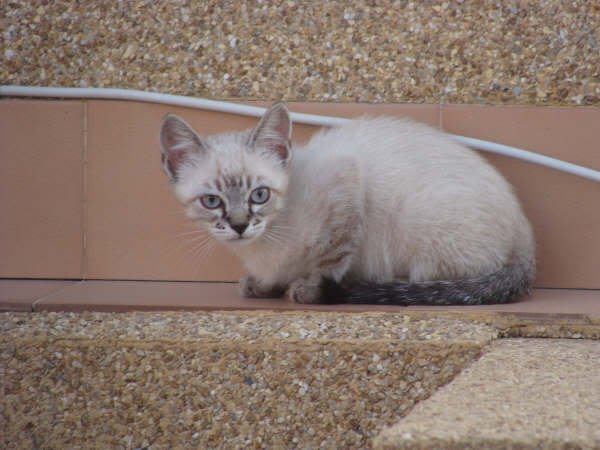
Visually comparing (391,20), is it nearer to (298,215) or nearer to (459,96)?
(459,96)

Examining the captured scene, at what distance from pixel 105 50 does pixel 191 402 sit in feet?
5.73

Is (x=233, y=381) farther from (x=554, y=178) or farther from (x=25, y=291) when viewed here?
(x=554, y=178)

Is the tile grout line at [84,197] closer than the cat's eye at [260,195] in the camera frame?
No

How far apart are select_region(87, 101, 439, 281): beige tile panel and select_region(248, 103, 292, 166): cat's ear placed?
561 millimetres

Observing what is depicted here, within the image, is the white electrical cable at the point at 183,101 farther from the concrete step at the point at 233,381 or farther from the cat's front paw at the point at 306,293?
the concrete step at the point at 233,381

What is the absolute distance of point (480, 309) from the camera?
8.27 feet

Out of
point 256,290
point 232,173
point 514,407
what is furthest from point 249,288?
point 514,407

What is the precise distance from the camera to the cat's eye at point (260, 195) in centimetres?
258

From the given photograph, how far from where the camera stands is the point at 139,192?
319 centimetres

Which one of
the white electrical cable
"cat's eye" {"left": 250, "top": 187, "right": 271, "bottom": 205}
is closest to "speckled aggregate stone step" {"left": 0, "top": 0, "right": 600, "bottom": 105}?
the white electrical cable

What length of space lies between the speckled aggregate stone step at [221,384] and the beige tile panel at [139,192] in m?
0.94

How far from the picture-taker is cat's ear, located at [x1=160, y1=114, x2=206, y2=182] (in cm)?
254

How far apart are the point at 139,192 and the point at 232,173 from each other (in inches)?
30.9

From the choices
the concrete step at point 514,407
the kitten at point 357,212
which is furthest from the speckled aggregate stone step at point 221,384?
the kitten at point 357,212
